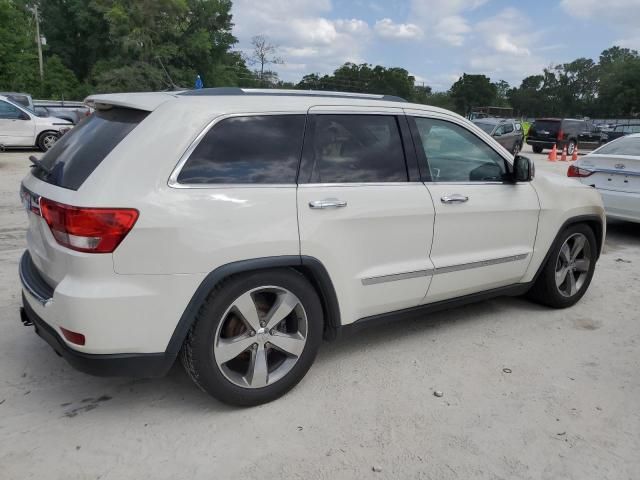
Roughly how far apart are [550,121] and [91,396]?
25.3 metres

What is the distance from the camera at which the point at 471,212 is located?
365 cm

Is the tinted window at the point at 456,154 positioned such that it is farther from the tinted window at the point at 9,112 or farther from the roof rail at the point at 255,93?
the tinted window at the point at 9,112

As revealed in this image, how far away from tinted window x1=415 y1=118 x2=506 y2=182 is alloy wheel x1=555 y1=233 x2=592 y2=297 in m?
1.10

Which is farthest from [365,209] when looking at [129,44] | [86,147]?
[129,44]

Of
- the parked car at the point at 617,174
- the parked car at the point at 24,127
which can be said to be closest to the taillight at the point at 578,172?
Answer: the parked car at the point at 617,174

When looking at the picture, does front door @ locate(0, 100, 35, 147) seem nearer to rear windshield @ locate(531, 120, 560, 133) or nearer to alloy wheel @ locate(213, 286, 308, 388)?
alloy wheel @ locate(213, 286, 308, 388)

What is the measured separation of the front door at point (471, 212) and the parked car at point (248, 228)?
0.01 meters

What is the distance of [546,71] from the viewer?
364 ft

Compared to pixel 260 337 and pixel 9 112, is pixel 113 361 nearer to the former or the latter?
pixel 260 337

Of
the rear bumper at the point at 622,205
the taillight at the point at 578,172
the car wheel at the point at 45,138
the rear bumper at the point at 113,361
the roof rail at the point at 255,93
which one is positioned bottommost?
the car wheel at the point at 45,138

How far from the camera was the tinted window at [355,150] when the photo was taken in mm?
3078

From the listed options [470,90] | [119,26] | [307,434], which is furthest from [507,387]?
[470,90]

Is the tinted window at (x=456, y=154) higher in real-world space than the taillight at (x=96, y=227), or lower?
higher

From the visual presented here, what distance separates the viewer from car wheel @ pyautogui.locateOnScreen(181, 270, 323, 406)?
2.72 m
